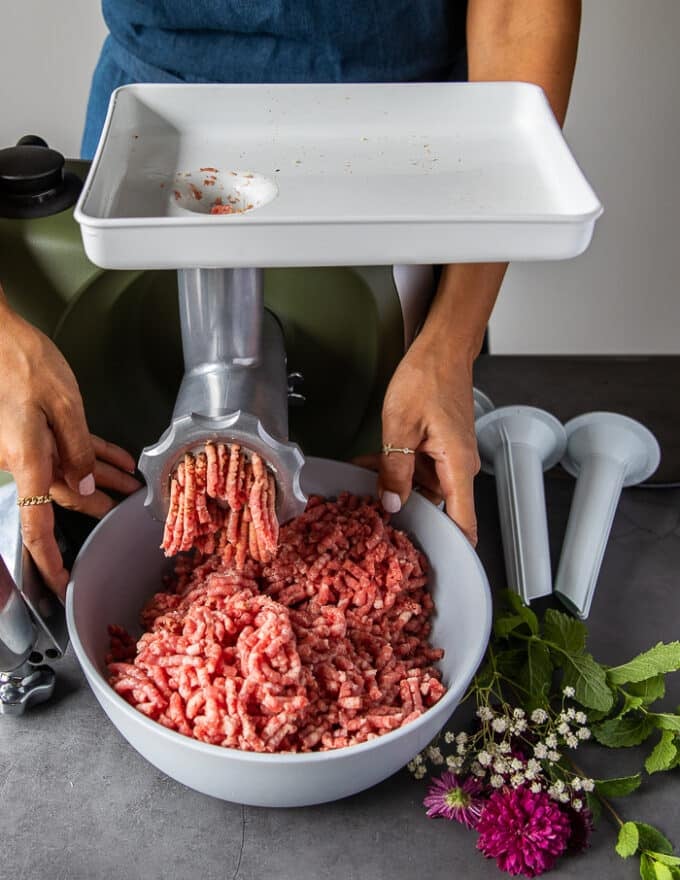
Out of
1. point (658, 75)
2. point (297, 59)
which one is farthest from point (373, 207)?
point (658, 75)

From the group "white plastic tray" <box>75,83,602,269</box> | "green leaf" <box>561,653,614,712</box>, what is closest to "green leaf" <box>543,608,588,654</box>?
"green leaf" <box>561,653,614,712</box>

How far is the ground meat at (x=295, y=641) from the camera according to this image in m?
0.78

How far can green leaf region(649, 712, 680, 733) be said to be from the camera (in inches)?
35.3

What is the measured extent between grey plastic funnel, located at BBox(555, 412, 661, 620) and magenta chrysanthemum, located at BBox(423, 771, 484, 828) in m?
0.28

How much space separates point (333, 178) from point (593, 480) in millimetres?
616

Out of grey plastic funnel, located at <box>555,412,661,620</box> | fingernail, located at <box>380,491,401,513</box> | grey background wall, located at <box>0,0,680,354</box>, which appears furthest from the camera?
grey background wall, located at <box>0,0,680,354</box>

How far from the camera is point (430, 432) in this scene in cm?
97

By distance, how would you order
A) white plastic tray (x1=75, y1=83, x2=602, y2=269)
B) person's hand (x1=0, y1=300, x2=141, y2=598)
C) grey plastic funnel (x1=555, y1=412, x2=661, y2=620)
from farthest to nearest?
grey plastic funnel (x1=555, y1=412, x2=661, y2=620), person's hand (x1=0, y1=300, x2=141, y2=598), white plastic tray (x1=75, y1=83, x2=602, y2=269)

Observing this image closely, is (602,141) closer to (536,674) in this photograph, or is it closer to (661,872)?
(536,674)

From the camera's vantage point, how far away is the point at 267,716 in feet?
2.56

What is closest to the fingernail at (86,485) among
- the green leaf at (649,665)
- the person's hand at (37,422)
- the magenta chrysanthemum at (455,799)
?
the person's hand at (37,422)

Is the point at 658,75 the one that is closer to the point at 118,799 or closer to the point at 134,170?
the point at 134,170

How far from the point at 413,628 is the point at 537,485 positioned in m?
0.30

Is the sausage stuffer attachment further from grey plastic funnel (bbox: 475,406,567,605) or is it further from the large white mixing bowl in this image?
grey plastic funnel (bbox: 475,406,567,605)
